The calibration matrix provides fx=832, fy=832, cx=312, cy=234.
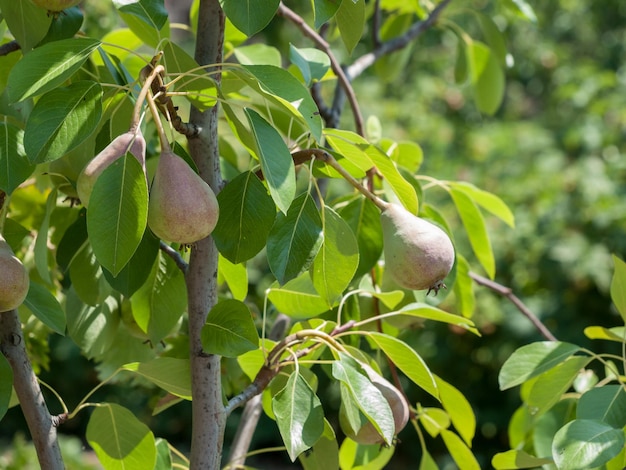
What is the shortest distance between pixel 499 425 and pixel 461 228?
2.60 feet

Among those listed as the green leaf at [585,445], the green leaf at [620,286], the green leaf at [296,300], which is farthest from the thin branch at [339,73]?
the green leaf at [585,445]

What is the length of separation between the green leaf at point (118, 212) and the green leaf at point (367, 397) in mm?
210

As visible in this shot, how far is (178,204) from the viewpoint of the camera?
0.59 meters

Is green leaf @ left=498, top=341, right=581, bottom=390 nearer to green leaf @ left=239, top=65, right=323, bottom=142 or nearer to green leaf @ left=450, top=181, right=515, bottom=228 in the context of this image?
green leaf @ left=450, top=181, right=515, bottom=228

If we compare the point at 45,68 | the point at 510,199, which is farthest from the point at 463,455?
the point at 510,199

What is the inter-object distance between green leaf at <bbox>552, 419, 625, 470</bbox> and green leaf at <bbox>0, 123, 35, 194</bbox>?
0.52 m

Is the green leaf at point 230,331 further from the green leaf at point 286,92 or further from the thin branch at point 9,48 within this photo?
the thin branch at point 9,48

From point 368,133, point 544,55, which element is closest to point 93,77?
point 368,133

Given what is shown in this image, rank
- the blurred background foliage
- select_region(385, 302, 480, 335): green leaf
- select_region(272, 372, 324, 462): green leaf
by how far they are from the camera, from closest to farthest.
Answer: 1. select_region(272, 372, 324, 462): green leaf
2. select_region(385, 302, 480, 335): green leaf
3. the blurred background foliage

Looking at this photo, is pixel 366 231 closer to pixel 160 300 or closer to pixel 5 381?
pixel 160 300

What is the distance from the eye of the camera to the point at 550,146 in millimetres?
4031

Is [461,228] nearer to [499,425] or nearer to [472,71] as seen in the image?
[499,425]

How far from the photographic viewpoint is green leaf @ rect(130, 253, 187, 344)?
83 centimetres

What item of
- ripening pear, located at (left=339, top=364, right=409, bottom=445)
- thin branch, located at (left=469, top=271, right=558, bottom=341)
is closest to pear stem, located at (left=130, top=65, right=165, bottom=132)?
ripening pear, located at (left=339, top=364, right=409, bottom=445)
